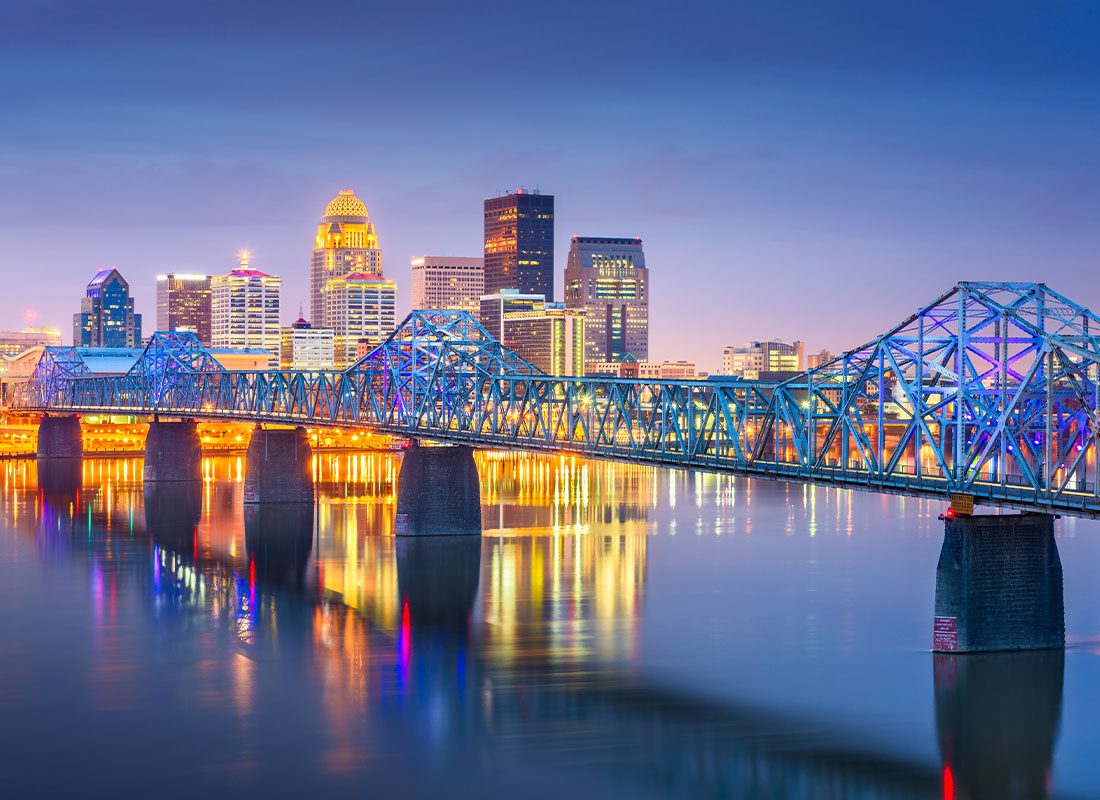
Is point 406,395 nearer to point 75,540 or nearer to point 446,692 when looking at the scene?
point 75,540

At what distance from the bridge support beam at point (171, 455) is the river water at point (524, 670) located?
42519 millimetres

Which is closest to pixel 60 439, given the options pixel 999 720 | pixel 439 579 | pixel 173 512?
pixel 173 512

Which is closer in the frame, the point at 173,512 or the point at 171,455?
the point at 173,512

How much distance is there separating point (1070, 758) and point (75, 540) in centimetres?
6983

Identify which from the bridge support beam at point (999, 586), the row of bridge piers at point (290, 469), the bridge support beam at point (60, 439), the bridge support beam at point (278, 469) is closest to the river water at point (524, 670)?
the bridge support beam at point (999, 586)

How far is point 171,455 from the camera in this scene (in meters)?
152

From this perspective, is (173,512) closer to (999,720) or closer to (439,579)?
(439,579)

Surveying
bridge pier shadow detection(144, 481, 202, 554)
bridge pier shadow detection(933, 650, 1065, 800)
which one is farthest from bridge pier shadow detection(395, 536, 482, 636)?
bridge pier shadow detection(933, 650, 1065, 800)

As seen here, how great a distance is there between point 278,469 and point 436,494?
91.4ft

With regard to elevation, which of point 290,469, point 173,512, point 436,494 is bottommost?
point 173,512

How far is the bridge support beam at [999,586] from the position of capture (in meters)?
58.5

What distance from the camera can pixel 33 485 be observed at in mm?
149750

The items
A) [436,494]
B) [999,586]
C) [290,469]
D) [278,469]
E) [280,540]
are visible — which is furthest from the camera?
[290,469]

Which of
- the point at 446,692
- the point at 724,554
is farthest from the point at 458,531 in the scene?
the point at 446,692
